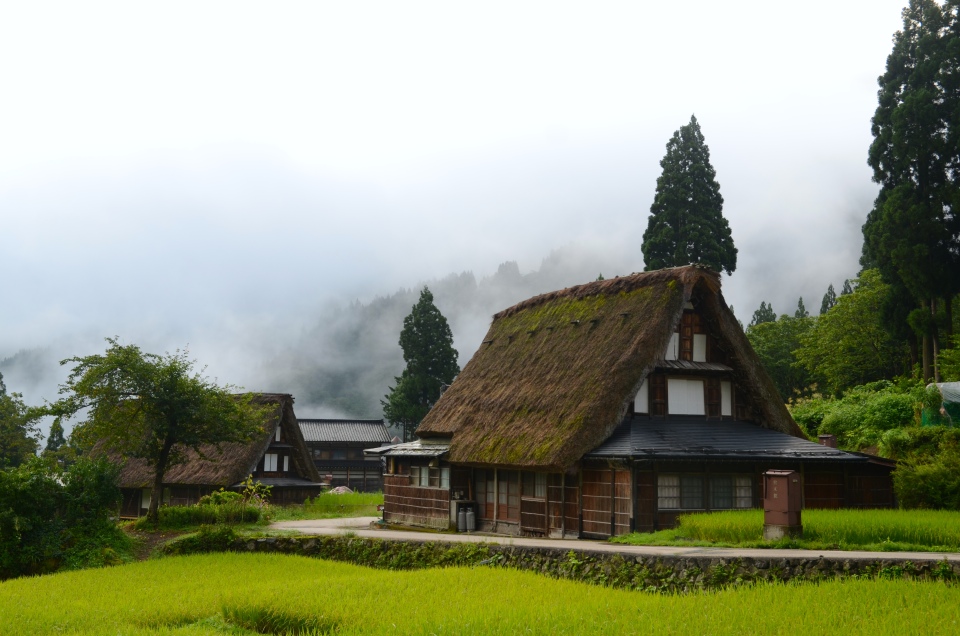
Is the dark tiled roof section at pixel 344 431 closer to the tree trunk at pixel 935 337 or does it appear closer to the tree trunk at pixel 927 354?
the tree trunk at pixel 927 354

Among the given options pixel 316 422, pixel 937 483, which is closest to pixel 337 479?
pixel 316 422

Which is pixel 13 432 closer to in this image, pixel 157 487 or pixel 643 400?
pixel 157 487

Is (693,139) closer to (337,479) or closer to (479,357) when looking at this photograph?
(479,357)

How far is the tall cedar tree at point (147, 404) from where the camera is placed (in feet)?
82.2

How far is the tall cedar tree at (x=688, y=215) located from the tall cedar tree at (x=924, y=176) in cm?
775

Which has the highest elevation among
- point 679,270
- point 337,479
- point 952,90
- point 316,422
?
point 952,90

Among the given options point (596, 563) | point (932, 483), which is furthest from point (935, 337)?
point (596, 563)

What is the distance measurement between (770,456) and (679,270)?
582 centimetres

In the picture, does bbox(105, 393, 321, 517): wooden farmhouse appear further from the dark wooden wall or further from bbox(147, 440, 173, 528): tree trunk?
bbox(147, 440, 173, 528): tree trunk

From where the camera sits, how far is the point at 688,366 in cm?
2336

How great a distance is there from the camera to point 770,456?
20.7m

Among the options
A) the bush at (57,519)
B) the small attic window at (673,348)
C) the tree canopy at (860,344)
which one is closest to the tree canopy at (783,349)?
the tree canopy at (860,344)

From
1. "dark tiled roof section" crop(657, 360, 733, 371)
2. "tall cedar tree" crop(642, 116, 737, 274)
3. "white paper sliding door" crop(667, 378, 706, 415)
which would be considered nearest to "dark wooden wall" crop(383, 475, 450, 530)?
"white paper sliding door" crop(667, 378, 706, 415)

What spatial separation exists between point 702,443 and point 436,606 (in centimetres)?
1158
